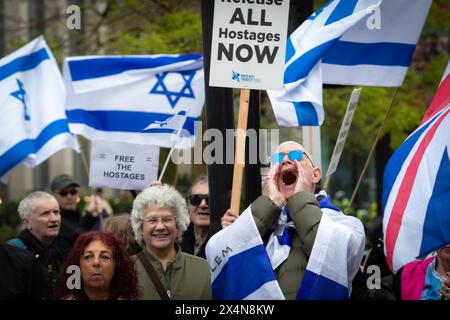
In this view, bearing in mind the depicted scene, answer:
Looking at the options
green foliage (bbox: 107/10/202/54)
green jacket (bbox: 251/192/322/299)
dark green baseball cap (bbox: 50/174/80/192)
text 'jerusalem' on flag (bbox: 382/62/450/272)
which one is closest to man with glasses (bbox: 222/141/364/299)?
green jacket (bbox: 251/192/322/299)

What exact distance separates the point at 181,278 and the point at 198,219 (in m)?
1.83

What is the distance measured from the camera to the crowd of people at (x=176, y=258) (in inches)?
250

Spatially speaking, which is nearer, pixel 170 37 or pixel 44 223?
pixel 44 223

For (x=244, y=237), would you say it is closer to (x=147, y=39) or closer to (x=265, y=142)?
(x=265, y=142)

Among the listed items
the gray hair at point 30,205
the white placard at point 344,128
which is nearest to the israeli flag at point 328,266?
the white placard at point 344,128

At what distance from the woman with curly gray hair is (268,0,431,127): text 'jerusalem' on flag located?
0.99 meters

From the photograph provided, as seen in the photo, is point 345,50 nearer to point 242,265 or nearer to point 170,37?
point 242,265

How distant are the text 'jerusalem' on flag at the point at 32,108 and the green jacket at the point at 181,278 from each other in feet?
12.0

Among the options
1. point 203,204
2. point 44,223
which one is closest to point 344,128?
point 203,204

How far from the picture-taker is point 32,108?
36.9ft

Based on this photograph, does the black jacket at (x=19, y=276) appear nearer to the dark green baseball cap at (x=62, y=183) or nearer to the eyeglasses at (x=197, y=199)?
the eyeglasses at (x=197, y=199)

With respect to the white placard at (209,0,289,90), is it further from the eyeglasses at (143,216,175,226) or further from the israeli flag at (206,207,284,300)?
the israeli flag at (206,207,284,300)

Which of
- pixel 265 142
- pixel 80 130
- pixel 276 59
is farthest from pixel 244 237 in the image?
pixel 80 130
